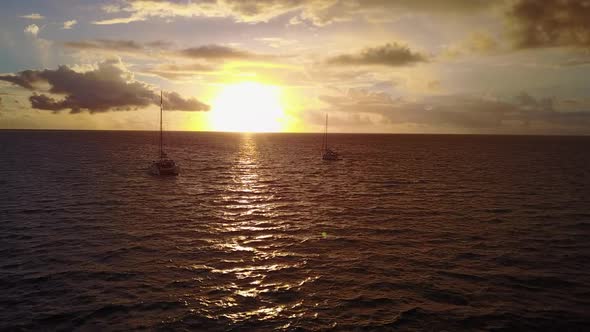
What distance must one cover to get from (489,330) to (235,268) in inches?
644

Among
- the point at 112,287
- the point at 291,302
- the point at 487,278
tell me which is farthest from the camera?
the point at 487,278

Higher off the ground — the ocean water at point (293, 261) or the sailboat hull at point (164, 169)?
the sailboat hull at point (164, 169)

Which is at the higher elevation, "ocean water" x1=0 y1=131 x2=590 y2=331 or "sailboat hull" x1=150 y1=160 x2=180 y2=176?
"sailboat hull" x1=150 y1=160 x2=180 y2=176

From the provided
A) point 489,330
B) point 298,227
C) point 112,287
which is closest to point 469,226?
point 298,227

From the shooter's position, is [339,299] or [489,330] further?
[339,299]

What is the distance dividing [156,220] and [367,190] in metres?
35.7

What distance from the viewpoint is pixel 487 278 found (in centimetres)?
2483

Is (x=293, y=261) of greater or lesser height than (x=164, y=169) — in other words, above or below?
below

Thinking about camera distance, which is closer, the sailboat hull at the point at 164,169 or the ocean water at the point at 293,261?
the ocean water at the point at 293,261

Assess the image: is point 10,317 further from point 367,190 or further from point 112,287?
point 367,190

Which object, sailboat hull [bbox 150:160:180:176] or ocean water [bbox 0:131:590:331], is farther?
sailboat hull [bbox 150:160:180:176]

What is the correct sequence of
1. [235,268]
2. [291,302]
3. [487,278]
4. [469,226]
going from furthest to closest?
1. [469,226]
2. [235,268]
3. [487,278]
4. [291,302]

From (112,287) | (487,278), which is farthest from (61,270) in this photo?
(487,278)

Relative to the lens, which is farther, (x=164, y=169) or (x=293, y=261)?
(x=164, y=169)
